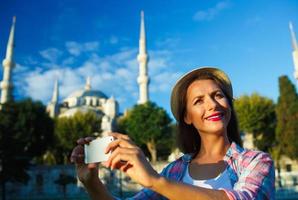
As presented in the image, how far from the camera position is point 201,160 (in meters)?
2.03

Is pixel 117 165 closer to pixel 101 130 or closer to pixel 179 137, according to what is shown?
pixel 179 137

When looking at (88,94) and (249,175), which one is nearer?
(249,175)

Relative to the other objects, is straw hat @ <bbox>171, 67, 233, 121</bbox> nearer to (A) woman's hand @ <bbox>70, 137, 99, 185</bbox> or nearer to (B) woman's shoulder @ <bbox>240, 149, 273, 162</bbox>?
(B) woman's shoulder @ <bbox>240, 149, 273, 162</bbox>

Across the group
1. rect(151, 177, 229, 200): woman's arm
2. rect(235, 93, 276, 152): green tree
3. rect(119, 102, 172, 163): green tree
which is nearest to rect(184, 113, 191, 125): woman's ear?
rect(151, 177, 229, 200): woman's arm

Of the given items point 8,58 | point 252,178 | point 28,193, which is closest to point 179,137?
point 252,178

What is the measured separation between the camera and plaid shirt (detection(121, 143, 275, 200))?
54.2 inches

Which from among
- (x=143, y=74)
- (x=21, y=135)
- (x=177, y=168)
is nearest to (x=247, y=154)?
(x=177, y=168)

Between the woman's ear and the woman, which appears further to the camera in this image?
the woman's ear

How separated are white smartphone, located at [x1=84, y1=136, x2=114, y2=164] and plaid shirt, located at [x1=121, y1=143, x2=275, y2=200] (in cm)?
49

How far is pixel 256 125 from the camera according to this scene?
1351 inches

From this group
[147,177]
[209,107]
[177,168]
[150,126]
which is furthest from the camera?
[150,126]

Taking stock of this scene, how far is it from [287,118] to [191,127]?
30.9 meters

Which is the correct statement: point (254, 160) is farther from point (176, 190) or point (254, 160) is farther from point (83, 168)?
point (83, 168)

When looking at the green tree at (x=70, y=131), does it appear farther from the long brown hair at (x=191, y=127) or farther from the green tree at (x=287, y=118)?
the long brown hair at (x=191, y=127)
